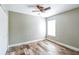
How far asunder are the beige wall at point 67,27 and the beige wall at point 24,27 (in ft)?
1.15

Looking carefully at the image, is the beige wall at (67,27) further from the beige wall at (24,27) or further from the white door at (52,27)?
the beige wall at (24,27)

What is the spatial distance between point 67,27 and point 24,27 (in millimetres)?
1000

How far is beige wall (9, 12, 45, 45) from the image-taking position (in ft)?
5.54

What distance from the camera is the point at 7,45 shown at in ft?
5.59

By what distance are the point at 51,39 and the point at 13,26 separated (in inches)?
36.5

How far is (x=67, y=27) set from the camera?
1687mm

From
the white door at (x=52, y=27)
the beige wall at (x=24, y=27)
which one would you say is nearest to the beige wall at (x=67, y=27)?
the white door at (x=52, y=27)

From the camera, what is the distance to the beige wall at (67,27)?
5.47ft

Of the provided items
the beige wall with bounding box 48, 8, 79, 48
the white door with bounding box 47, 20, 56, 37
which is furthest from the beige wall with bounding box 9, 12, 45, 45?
the beige wall with bounding box 48, 8, 79, 48

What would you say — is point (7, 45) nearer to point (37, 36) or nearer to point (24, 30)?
point (24, 30)

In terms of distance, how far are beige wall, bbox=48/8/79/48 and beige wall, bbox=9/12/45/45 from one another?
0.35 m

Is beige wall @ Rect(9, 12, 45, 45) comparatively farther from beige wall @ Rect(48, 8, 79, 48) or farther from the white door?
beige wall @ Rect(48, 8, 79, 48)

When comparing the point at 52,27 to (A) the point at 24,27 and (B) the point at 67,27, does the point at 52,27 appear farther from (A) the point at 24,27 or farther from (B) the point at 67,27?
(A) the point at 24,27
